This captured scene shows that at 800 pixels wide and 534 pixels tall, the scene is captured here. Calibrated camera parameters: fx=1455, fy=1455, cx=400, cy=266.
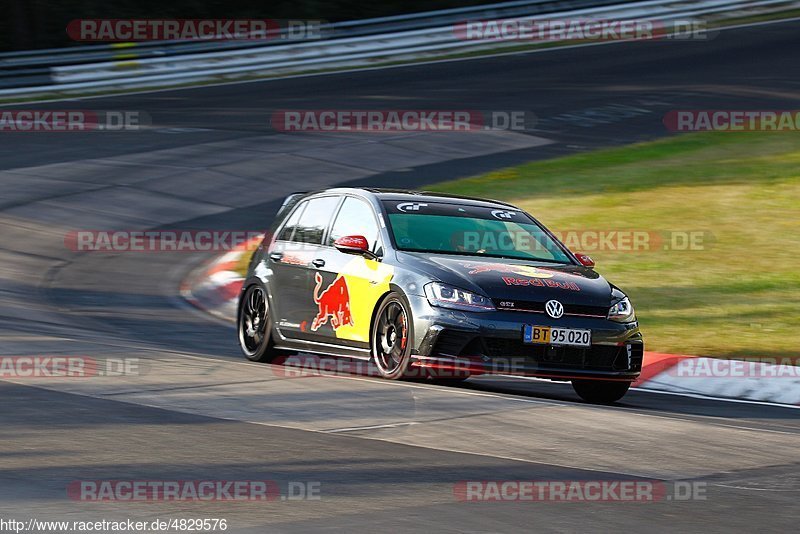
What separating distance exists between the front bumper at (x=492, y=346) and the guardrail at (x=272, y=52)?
23801 millimetres

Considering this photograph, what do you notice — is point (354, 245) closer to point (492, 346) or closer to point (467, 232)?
point (467, 232)

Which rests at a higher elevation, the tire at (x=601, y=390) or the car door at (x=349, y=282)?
the car door at (x=349, y=282)

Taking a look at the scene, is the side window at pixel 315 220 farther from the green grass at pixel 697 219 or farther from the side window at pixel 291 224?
the green grass at pixel 697 219

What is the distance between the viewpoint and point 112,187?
2266cm

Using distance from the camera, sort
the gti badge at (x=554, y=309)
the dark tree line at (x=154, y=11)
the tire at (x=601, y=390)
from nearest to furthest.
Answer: the gti badge at (x=554, y=309)
the tire at (x=601, y=390)
the dark tree line at (x=154, y=11)

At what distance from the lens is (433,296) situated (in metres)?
10.5

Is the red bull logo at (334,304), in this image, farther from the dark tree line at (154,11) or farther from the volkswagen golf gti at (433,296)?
the dark tree line at (154,11)

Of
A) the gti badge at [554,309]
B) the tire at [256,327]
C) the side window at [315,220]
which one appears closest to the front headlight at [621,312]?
the gti badge at [554,309]

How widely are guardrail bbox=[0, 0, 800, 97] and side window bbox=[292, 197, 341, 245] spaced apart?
2131 cm

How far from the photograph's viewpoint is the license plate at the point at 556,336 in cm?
1035

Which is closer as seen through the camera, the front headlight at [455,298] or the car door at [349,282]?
the front headlight at [455,298]

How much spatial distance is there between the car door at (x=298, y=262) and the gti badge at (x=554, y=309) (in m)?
2.26

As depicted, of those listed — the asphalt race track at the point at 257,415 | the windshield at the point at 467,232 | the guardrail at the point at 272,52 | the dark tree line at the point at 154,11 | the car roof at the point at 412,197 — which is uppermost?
the dark tree line at the point at 154,11

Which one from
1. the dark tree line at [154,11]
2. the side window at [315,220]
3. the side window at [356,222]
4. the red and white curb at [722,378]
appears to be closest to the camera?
the side window at [356,222]
